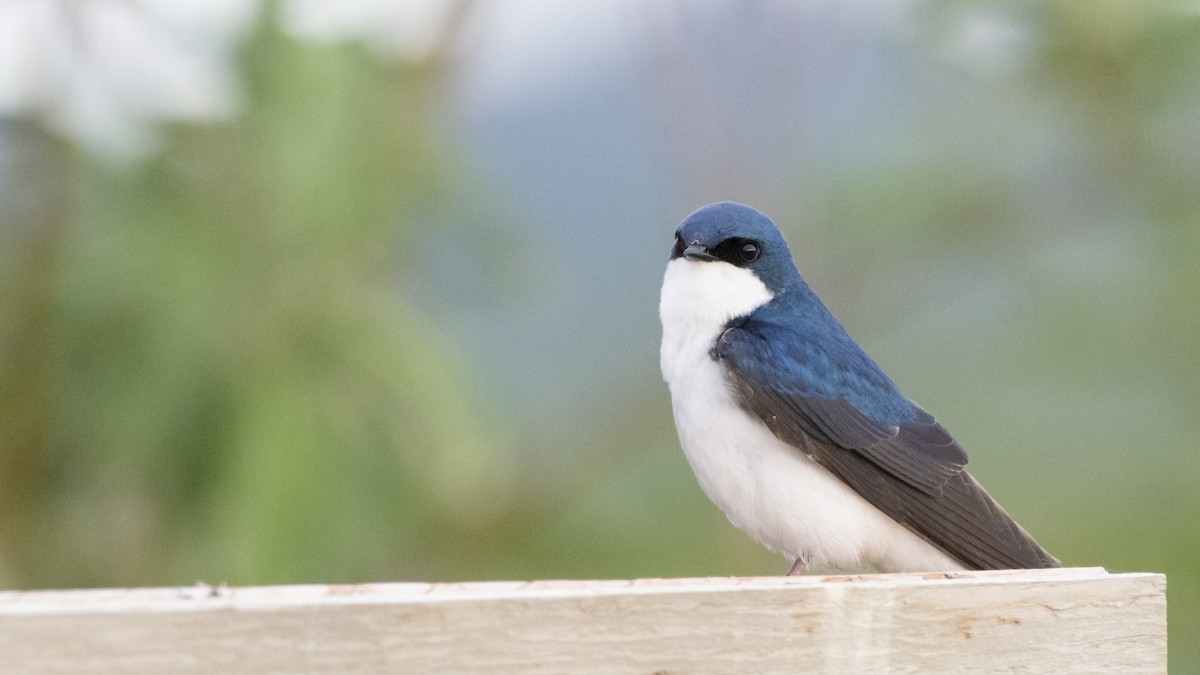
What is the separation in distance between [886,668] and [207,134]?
190 cm

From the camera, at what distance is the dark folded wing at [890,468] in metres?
2.00

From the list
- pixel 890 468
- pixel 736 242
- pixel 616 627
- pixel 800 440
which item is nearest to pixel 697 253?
pixel 736 242

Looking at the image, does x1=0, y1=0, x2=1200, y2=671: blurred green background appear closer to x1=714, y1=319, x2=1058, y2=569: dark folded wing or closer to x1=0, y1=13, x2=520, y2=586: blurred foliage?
x1=0, y1=13, x2=520, y2=586: blurred foliage

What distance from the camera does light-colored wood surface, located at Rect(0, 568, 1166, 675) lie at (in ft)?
3.79

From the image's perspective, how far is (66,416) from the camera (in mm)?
2664

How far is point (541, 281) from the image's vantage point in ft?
10.1

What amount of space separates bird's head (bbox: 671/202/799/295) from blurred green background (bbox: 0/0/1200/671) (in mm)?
832

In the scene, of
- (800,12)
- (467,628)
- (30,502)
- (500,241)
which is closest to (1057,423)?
(800,12)

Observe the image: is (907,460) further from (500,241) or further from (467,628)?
(500,241)

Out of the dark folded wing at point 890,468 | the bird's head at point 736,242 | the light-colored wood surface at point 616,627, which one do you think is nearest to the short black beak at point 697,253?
the bird's head at point 736,242

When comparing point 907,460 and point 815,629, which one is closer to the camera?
point 815,629

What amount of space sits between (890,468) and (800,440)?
146 millimetres

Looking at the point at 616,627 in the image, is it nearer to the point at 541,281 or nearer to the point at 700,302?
the point at 700,302

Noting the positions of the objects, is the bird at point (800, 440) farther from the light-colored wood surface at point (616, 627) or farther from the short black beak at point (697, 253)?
the light-colored wood surface at point (616, 627)
